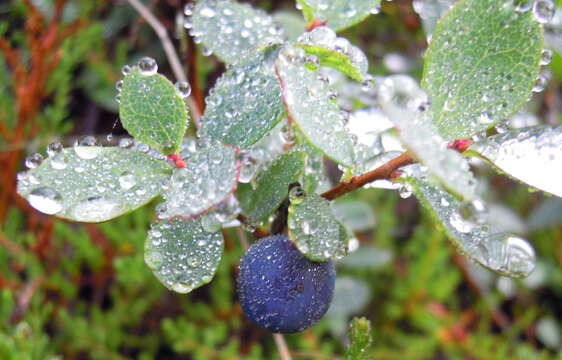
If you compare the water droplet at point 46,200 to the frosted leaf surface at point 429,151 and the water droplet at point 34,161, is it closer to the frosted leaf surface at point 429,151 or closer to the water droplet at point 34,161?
the water droplet at point 34,161

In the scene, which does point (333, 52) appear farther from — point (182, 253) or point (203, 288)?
point (203, 288)

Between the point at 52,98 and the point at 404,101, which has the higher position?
the point at 404,101

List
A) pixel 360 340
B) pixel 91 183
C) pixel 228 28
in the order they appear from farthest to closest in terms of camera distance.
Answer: pixel 228 28
pixel 360 340
pixel 91 183

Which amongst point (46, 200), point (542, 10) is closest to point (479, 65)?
point (542, 10)

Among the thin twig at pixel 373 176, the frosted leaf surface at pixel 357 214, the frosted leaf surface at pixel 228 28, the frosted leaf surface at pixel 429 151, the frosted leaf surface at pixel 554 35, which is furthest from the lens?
the frosted leaf surface at pixel 357 214

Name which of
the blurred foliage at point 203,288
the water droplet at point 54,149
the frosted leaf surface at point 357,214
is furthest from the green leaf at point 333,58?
the frosted leaf surface at point 357,214

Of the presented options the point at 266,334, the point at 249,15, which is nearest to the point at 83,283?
the point at 266,334

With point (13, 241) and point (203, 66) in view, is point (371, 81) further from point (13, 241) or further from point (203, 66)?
point (13, 241)
